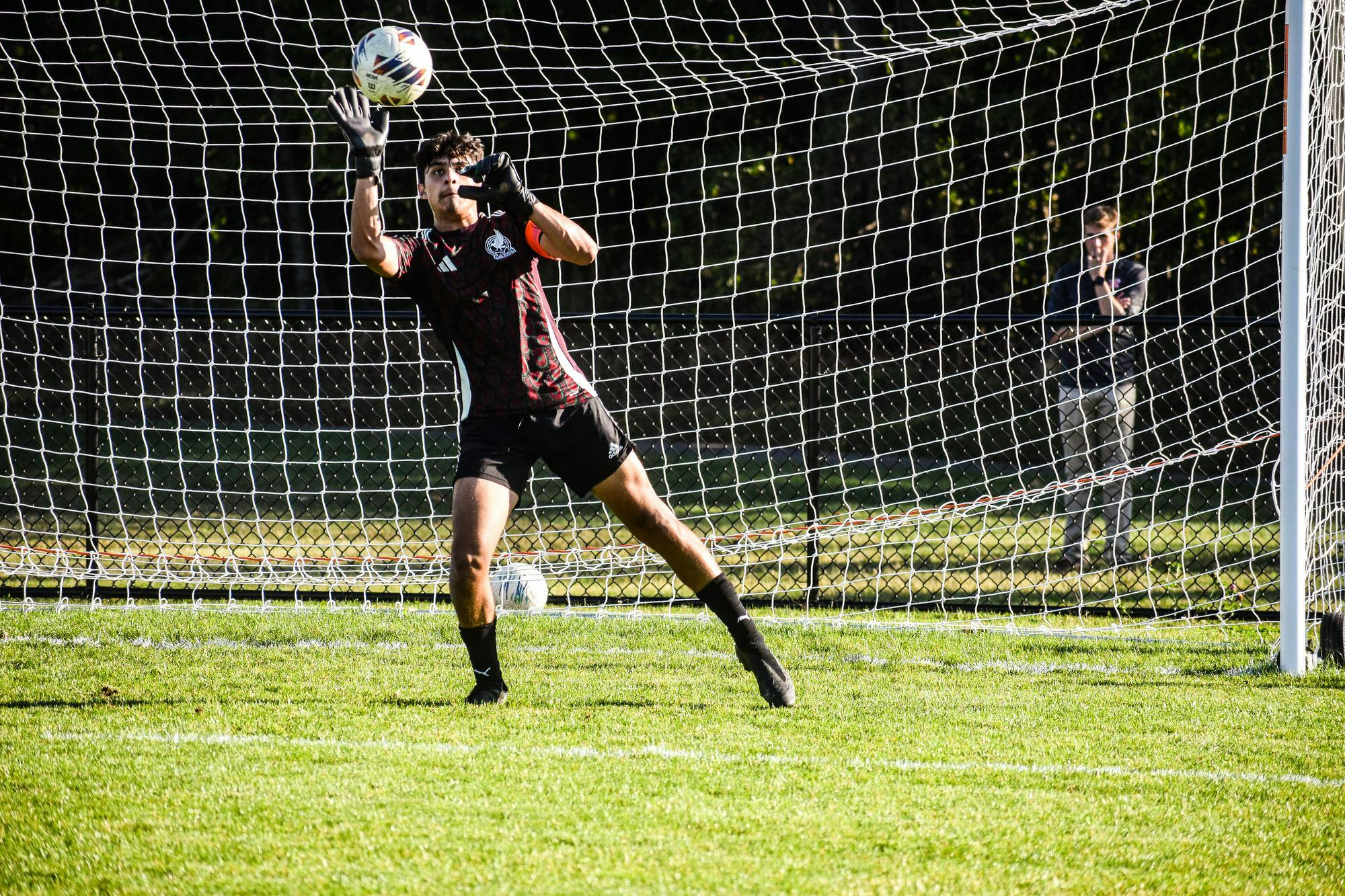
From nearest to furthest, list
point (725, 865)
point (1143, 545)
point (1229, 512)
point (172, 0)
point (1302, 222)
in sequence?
point (725, 865)
point (1302, 222)
point (1143, 545)
point (1229, 512)
point (172, 0)

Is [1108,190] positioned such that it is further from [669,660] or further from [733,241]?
[669,660]

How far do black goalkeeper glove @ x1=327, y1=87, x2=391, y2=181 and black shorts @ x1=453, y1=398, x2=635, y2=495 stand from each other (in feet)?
3.22

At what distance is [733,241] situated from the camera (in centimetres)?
1800

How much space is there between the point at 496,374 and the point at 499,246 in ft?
1.55

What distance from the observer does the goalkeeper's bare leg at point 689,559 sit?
497cm

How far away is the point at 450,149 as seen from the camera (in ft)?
15.9

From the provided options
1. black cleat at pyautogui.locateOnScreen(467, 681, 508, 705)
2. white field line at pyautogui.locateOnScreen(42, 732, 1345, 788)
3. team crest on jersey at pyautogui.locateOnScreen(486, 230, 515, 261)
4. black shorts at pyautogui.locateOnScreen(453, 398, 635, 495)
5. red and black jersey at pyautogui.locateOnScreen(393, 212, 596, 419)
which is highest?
team crest on jersey at pyautogui.locateOnScreen(486, 230, 515, 261)

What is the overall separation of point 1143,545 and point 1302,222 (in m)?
3.72

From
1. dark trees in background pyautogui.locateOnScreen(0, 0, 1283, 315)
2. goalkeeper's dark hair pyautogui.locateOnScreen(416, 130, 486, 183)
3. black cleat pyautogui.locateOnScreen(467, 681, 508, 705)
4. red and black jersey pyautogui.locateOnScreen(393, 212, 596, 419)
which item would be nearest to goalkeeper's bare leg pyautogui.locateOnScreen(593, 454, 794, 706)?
red and black jersey pyautogui.locateOnScreen(393, 212, 596, 419)

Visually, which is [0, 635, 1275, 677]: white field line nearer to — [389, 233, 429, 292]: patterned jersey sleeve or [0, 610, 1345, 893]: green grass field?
[0, 610, 1345, 893]: green grass field

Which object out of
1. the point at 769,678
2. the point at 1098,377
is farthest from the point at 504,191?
the point at 1098,377

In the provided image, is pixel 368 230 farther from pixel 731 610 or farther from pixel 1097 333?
pixel 1097 333

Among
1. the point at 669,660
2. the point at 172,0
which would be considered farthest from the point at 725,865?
the point at 172,0

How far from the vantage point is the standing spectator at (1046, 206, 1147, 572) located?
789 centimetres
